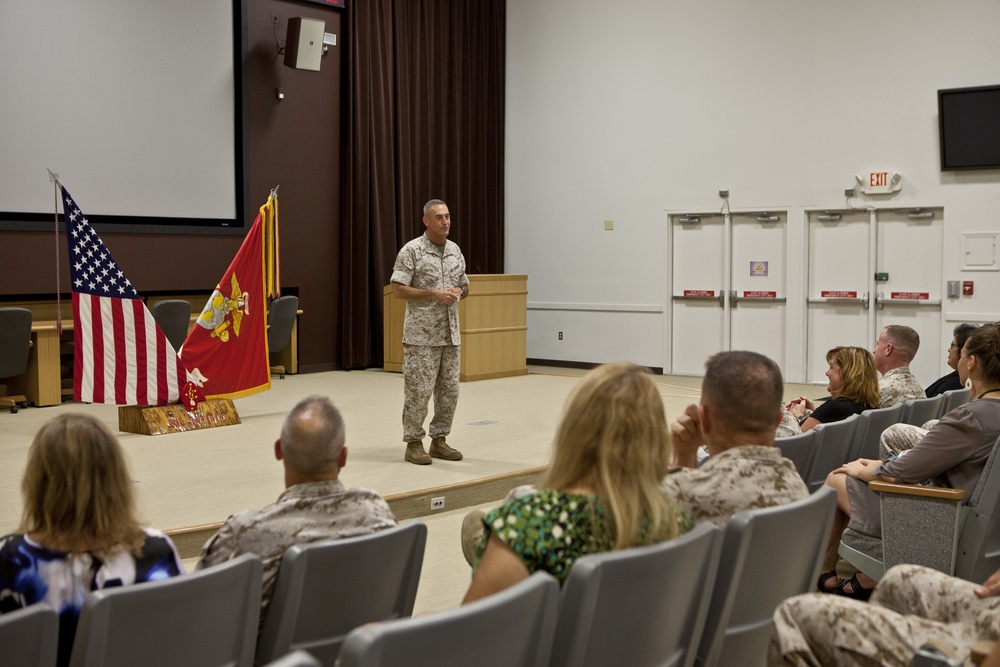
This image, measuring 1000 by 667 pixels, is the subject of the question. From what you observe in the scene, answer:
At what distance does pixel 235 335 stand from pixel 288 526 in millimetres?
5818

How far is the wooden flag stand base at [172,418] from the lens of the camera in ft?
24.0

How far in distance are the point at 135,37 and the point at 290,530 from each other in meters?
8.56

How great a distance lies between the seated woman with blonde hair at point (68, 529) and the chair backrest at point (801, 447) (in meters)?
2.45

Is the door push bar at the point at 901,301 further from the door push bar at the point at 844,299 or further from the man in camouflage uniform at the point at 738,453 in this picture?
the man in camouflage uniform at the point at 738,453

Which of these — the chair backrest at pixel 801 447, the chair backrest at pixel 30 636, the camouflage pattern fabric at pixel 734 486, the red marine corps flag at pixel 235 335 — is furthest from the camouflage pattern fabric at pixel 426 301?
the chair backrest at pixel 30 636

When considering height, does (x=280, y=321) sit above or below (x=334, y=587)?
above

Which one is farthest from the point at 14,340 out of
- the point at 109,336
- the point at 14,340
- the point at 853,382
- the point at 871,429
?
the point at 871,429

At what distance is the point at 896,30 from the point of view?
9.84 metres

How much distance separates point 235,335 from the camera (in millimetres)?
7938

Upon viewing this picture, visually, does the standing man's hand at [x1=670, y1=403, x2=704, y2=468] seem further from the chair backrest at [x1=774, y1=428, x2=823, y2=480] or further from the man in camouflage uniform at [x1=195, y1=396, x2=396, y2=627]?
the chair backrest at [x1=774, y1=428, x2=823, y2=480]

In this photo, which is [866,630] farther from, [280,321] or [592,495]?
[280,321]

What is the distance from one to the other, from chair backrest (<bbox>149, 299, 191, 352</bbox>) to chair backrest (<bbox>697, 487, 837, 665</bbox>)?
741cm

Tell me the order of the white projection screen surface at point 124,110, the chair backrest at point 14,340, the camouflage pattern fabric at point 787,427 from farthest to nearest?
the white projection screen surface at point 124,110, the chair backrest at point 14,340, the camouflage pattern fabric at point 787,427

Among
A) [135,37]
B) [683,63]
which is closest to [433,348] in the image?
[135,37]
